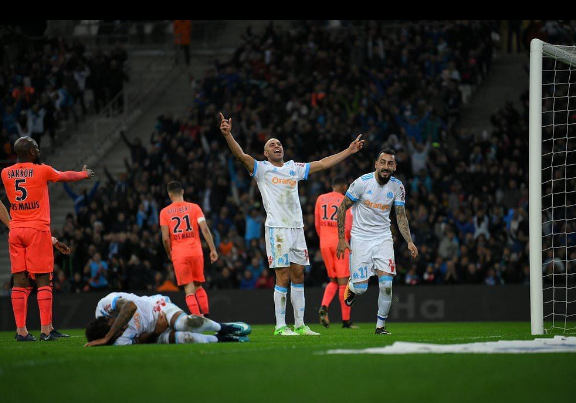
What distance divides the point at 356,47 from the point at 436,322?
1107 cm

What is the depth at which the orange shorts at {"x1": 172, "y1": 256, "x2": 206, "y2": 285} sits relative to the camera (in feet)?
50.7

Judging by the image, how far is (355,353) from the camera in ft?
27.3

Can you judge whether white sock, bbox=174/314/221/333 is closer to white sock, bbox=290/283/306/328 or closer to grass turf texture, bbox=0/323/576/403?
grass turf texture, bbox=0/323/576/403

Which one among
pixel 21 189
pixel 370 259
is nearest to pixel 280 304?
pixel 370 259

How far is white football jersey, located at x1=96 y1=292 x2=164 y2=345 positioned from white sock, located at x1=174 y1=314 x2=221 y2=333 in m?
0.30

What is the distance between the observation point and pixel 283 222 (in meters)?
12.1

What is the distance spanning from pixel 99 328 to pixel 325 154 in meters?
15.5

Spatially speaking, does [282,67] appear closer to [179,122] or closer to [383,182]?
[179,122]

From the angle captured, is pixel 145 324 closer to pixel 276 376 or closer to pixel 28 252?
pixel 28 252

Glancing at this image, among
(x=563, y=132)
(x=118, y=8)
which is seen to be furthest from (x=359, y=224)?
(x=118, y=8)

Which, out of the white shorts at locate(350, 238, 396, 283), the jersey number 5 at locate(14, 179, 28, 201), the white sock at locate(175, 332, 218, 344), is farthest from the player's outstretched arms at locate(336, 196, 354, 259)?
the jersey number 5 at locate(14, 179, 28, 201)

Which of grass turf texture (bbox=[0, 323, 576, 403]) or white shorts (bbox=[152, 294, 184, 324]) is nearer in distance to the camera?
grass turf texture (bbox=[0, 323, 576, 403])

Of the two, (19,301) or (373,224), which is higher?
(373,224)

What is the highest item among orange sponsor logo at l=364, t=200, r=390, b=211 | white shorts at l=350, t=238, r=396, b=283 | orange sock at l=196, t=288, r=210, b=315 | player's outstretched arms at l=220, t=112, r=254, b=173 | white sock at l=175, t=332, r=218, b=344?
player's outstretched arms at l=220, t=112, r=254, b=173
